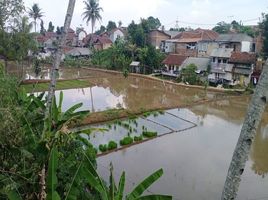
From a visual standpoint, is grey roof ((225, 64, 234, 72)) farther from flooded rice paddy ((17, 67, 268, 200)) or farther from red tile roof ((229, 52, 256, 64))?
flooded rice paddy ((17, 67, 268, 200))

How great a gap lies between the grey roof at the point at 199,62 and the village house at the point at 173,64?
752mm

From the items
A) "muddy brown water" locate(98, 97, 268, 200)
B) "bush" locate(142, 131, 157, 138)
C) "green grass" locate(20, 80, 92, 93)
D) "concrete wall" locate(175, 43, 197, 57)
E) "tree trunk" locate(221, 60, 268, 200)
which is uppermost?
"concrete wall" locate(175, 43, 197, 57)

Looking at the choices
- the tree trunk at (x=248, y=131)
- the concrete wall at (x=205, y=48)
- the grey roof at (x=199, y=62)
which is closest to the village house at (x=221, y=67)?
the grey roof at (x=199, y=62)

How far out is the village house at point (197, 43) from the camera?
44.1 meters

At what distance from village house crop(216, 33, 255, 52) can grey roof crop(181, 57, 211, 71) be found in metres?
3.64

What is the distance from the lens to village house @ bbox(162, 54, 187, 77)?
41.4 meters

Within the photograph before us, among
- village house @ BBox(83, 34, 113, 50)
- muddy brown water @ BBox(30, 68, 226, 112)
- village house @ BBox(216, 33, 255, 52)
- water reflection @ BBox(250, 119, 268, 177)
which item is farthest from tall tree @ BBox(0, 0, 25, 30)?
village house @ BBox(83, 34, 113, 50)

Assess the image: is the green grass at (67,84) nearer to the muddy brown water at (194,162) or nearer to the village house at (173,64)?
the village house at (173,64)

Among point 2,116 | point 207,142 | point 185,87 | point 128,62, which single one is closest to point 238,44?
point 185,87

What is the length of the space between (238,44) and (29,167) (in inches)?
1506

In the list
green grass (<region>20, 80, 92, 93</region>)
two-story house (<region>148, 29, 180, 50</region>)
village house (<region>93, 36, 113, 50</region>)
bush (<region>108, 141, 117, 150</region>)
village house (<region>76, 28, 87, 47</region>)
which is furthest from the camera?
village house (<region>76, 28, 87, 47</region>)

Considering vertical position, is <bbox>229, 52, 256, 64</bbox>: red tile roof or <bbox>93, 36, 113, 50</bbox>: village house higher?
<bbox>93, 36, 113, 50</bbox>: village house

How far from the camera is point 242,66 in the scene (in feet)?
117

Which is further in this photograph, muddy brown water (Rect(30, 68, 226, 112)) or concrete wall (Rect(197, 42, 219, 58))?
concrete wall (Rect(197, 42, 219, 58))
